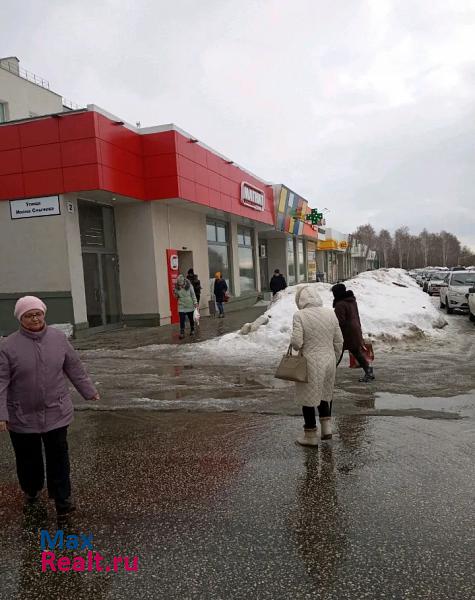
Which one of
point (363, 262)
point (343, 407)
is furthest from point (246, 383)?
point (363, 262)

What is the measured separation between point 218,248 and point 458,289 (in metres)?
10.1

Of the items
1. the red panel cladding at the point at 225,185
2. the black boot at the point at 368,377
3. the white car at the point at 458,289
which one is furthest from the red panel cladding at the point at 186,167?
the white car at the point at 458,289

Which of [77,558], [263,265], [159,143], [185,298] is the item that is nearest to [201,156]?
[159,143]

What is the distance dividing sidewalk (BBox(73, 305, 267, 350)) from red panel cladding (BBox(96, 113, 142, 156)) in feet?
18.2

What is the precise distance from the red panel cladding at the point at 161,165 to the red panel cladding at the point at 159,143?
0.49 feet

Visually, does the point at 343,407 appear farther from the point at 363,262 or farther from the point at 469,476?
the point at 363,262

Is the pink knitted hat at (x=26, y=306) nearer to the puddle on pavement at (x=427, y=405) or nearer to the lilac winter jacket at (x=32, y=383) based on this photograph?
the lilac winter jacket at (x=32, y=383)

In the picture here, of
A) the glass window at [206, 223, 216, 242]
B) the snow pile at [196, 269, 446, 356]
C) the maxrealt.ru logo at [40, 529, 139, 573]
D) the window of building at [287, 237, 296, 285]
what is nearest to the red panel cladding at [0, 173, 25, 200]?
the snow pile at [196, 269, 446, 356]

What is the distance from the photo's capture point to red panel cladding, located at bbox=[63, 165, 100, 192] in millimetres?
12602

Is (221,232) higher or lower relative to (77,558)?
higher

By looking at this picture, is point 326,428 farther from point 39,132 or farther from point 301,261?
point 301,261

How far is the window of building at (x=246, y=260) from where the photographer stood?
24219mm

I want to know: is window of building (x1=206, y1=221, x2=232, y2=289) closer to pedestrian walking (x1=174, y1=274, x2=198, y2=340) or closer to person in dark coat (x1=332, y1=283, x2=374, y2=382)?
pedestrian walking (x1=174, y1=274, x2=198, y2=340)

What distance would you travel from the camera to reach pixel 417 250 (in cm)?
12394
